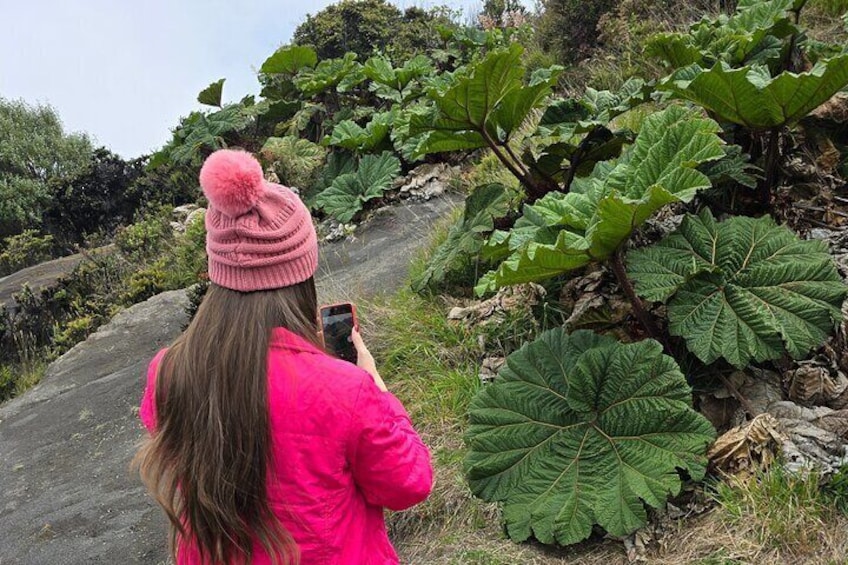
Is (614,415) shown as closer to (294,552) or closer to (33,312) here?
(294,552)

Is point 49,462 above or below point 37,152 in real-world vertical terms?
below

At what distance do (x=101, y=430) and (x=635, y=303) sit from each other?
3813 mm

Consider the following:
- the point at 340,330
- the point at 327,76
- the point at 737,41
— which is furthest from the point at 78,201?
the point at 340,330

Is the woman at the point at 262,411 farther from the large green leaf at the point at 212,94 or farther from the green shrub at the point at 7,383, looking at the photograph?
the large green leaf at the point at 212,94

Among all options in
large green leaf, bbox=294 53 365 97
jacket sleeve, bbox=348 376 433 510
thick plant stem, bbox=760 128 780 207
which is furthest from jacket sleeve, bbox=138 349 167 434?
large green leaf, bbox=294 53 365 97

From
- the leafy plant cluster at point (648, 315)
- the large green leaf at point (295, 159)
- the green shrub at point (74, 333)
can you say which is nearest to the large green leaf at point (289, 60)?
the large green leaf at point (295, 159)

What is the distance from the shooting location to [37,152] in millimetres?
20453

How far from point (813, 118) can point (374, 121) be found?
16.1 feet

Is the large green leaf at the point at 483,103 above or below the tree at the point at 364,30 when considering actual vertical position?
below

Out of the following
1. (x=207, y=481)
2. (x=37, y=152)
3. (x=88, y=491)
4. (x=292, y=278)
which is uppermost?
(x=37, y=152)

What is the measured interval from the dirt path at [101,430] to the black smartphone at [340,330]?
1.82 meters

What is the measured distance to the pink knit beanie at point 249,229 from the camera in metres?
1.48

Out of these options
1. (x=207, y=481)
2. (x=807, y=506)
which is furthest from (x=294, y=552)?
(x=807, y=506)

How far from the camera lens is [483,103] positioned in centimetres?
346
